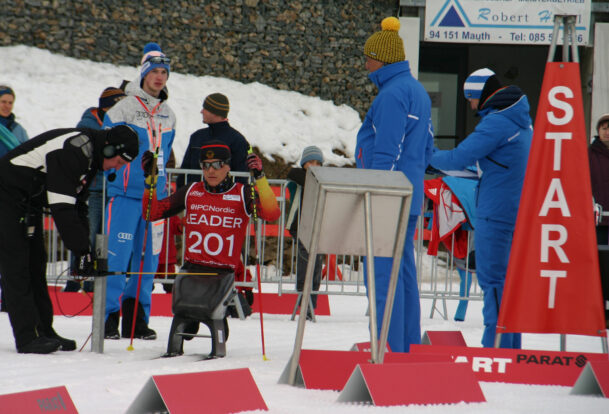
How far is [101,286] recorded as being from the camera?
16.2 ft

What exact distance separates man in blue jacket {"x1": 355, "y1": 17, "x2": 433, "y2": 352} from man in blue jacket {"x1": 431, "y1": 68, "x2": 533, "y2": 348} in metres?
0.33

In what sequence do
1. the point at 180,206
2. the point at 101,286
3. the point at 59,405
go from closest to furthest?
the point at 59,405
the point at 101,286
the point at 180,206

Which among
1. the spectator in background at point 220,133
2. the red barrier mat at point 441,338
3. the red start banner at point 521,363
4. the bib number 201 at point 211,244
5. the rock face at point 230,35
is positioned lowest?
the red barrier mat at point 441,338

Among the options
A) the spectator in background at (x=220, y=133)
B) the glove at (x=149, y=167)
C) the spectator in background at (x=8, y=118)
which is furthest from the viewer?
the spectator in background at (x=8, y=118)

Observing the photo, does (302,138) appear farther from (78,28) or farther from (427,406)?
(427,406)

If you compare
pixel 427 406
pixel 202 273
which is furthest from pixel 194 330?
pixel 427 406

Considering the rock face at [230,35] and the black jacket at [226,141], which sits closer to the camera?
the black jacket at [226,141]

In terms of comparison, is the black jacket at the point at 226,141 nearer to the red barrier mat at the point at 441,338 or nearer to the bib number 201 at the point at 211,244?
the bib number 201 at the point at 211,244

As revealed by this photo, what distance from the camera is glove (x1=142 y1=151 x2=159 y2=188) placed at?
17.0 feet

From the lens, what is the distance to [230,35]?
15625 mm

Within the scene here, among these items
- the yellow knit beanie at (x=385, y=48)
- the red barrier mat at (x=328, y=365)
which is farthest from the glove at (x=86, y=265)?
the yellow knit beanie at (x=385, y=48)

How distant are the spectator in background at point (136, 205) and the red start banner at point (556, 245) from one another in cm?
247

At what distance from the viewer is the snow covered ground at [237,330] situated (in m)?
3.70

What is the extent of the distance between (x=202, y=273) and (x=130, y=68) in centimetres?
1124
